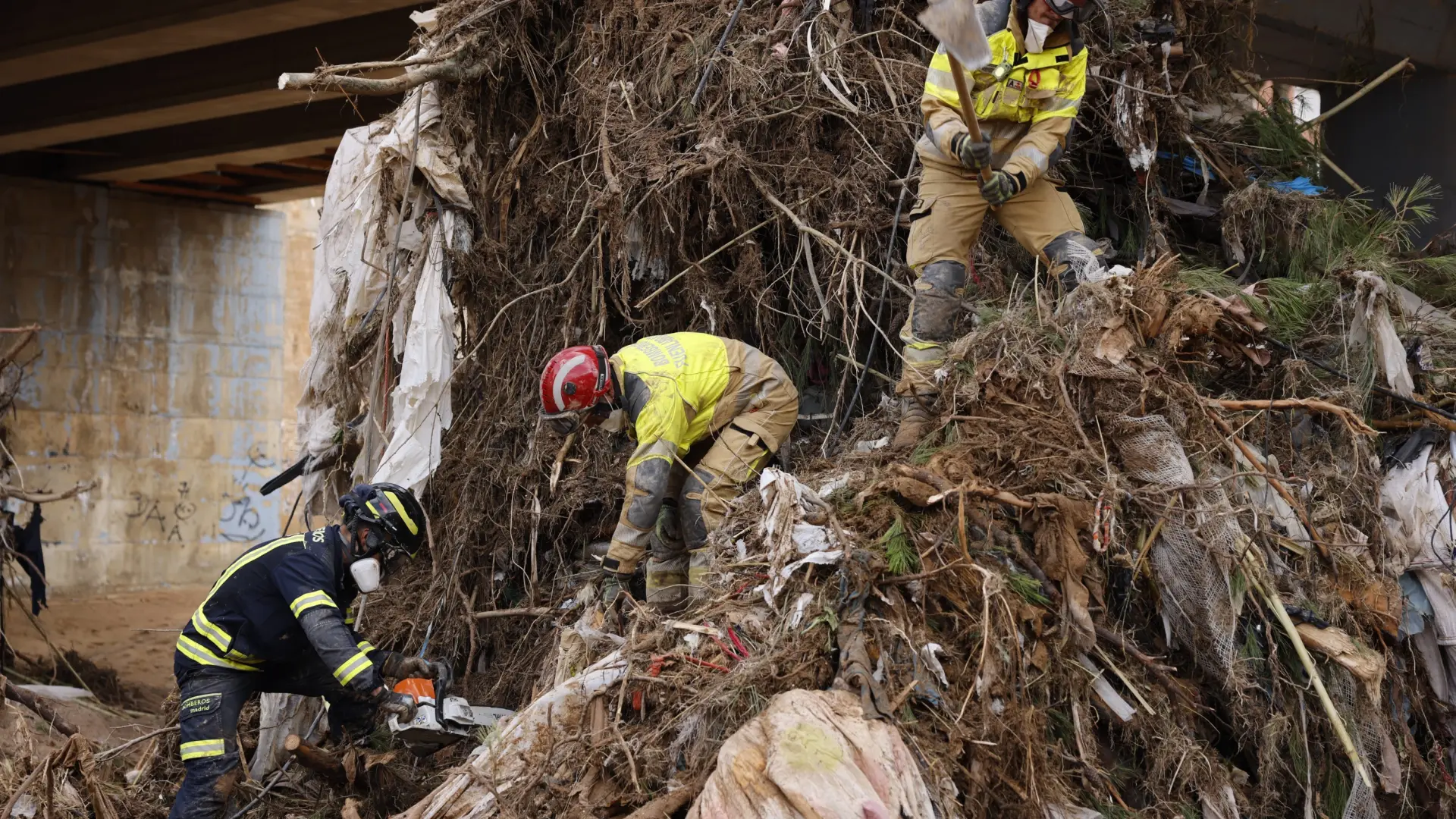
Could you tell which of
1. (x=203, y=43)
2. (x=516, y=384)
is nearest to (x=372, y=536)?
(x=516, y=384)

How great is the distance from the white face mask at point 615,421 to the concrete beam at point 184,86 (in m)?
5.28

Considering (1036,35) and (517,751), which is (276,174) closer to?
(1036,35)

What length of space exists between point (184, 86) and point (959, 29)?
314 inches

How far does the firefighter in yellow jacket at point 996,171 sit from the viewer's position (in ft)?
15.7

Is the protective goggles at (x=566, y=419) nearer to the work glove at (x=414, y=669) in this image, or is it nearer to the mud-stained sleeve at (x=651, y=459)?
the mud-stained sleeve at (x=651, y=459)

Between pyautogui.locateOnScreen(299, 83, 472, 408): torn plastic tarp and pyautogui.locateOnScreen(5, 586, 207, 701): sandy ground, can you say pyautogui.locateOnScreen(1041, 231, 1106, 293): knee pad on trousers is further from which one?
pyautogui.locateOnScreen(5, 586, 207, 701): sandy ground

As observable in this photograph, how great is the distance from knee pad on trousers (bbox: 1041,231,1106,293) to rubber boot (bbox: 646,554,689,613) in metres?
1.84

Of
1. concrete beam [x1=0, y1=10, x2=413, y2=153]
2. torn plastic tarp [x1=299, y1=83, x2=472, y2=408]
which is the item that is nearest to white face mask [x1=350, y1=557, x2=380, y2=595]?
torn plastic tarp [x1=299, y1=83, x2=472, y2=408]

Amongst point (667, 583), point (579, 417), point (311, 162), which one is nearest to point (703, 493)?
point (667, 583)

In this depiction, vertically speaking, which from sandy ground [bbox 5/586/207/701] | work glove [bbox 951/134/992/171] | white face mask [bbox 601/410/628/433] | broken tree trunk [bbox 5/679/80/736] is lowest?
sandy ground [bbox 5/586/207/701]

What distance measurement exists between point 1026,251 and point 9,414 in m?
10.0

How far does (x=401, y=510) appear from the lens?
15.5 ft

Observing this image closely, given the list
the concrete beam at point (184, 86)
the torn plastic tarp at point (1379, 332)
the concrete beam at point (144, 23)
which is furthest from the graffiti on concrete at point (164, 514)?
the torn plastic tarp at point (1379, 332)

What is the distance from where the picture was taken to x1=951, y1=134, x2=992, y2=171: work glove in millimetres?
4660
